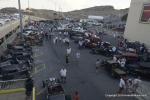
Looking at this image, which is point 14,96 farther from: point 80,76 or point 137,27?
point 137,27

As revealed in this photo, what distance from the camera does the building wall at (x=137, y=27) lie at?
3794cm

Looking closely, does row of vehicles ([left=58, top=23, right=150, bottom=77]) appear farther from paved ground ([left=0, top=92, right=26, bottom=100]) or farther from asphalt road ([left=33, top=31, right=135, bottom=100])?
paved ground ([left=0, top=92, right=26, bottom=100])

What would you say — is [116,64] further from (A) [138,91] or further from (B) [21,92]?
(B) [21,92]

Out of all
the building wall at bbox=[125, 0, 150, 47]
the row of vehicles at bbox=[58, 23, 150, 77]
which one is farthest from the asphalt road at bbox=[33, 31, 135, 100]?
the building wall at bbox=[125, 0, 150, 47]

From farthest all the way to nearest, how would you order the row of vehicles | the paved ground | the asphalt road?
the row of vehicles → the asphalt road → the paved ground

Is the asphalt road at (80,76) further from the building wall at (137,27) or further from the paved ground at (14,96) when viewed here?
the building wall at (137,27)

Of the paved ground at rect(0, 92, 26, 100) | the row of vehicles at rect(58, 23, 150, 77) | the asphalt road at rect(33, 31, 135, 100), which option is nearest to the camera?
the paved ground at rect(0, 92, 26, 100)

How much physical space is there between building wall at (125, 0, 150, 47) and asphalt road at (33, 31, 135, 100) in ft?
37.5

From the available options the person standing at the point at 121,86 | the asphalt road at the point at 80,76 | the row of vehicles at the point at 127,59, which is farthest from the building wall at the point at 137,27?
the person standing at the point at 121,86

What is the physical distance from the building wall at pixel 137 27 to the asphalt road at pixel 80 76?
37.5 ft

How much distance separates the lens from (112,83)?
68.8 feet

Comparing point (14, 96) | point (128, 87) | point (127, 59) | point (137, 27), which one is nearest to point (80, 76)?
point (128, 87)

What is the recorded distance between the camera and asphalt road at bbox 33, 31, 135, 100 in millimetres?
A: 18484

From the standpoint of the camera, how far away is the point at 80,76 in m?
22.7
